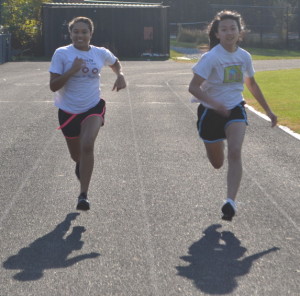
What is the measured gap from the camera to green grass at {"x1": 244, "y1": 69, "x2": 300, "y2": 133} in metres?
16.4

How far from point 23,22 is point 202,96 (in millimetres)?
43429

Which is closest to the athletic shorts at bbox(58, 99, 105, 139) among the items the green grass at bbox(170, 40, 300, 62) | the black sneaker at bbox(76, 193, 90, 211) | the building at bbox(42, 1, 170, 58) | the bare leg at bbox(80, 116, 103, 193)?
the bare leg at bbox(80, 116, 103, 193)

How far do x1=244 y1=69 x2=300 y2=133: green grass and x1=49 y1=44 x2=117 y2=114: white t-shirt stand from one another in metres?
7.20

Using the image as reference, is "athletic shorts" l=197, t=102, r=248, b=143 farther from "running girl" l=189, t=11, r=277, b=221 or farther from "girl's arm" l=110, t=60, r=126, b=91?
"girl's arm" l=110, t=60, r=126, b=91

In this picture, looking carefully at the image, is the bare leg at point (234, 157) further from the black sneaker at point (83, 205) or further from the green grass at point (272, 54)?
the green grass at point (272, 54)

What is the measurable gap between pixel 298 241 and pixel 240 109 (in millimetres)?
1495

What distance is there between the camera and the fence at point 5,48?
42031 millimetres

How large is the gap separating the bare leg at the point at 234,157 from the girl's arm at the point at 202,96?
0.18 metres

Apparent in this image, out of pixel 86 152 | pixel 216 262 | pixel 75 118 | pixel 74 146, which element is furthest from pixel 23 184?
pixel 216 262

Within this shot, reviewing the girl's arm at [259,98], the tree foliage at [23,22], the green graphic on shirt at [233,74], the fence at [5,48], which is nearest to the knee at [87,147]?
the green graphic on shirt at [233,74]

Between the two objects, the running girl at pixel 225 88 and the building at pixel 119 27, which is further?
the building at pixel 119 27

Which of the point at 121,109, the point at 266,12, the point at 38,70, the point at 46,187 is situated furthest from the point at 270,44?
the point at 46,187

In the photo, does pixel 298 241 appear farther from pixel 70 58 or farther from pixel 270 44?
pixel 270 44

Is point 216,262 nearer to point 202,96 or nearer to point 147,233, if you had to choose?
point 147,233
